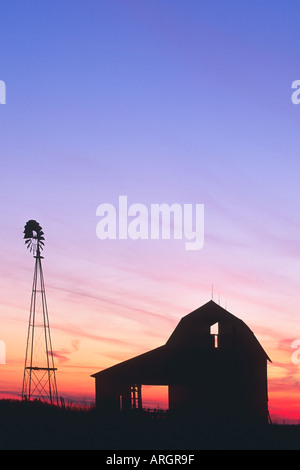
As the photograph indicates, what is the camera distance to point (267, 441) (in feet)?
103

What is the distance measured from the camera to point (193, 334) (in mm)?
39531

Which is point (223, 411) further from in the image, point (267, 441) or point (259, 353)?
point (267, 441)

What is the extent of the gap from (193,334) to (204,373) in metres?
2.18

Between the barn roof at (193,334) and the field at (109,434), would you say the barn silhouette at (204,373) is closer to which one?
the barn roof at (193,334)

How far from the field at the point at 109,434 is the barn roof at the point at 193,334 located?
4.90 metres

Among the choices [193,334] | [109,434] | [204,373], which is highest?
[193,334]

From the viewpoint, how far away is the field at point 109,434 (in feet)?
91.2

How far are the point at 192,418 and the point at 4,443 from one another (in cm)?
1249

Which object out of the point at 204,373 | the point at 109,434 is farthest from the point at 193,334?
the point at 109,434

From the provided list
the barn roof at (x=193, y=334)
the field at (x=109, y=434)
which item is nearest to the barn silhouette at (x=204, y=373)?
the barn roof at (x=193, y=334)

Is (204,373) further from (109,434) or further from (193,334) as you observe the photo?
(109,434)

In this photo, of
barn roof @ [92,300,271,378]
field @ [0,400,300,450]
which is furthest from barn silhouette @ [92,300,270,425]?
field @ [0,400,300,450]

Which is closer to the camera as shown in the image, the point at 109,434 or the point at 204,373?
the point at 109,434
